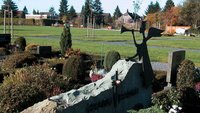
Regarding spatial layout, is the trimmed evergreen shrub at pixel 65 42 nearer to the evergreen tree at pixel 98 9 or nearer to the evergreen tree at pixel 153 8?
the evergreen tree at pixel 98 9

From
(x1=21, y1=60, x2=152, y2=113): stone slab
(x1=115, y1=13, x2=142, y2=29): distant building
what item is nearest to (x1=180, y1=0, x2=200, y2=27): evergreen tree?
(x1=115, y1=13, x2=142, y2=29): distant building

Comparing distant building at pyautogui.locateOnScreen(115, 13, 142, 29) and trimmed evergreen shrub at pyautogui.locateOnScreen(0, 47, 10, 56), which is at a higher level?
distant building at pyautogui.locateOnScreen(115, 13, 142, 29)

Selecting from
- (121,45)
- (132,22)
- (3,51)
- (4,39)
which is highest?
(132,22)

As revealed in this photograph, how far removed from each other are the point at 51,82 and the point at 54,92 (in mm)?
1235

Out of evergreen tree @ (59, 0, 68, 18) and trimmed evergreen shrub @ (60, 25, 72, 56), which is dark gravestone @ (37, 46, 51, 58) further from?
evergreen tree @ (59, 0, 68, 18)

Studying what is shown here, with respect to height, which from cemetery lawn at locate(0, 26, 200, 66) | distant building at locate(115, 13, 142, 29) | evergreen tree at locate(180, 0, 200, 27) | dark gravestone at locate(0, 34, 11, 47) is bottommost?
cemetery lawn at locate(0, 26, 200, 66)

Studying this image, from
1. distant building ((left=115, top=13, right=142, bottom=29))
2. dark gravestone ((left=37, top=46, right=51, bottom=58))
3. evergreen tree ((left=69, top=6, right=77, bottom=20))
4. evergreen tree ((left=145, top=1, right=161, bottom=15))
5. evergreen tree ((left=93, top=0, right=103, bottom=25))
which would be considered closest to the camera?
distant building ((left=115, top=13, right=142, bottom=29))

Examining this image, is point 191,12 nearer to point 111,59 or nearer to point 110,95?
point 111,59

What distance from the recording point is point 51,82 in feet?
43.5

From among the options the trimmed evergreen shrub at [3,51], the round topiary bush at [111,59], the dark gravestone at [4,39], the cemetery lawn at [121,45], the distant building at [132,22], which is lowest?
the cemetery lawn at [121,45]

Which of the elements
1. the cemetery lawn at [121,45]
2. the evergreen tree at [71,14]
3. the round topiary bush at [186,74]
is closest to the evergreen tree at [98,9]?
the evergreen tree at [71,14]

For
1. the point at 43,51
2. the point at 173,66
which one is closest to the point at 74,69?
the point at 173,66

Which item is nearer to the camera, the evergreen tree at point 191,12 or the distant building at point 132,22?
the distant building at point 132,22

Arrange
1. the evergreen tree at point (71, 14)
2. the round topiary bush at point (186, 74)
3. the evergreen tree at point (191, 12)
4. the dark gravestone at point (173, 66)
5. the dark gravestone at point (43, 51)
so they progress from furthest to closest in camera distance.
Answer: the evergreen tree at point (71, 14)
the evergreen tree at point (191, 12)
the dark gravestone at point (43, 51)
the dark gravestone at point (173, 66)
the round topiary bush at point (186, 74)
